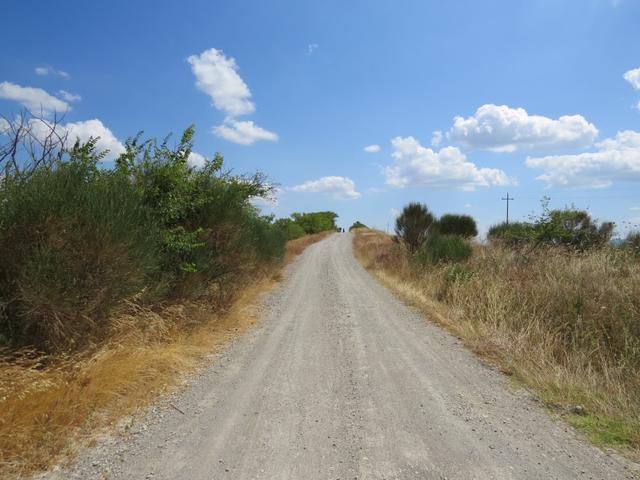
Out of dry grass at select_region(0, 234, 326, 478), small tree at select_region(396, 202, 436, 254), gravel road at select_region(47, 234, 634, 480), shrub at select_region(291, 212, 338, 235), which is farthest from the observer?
shrub at select_region(291, 212, 338, 235)

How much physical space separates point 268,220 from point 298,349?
12.7 m

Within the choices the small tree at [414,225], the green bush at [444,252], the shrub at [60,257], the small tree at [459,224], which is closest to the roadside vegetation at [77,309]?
the shrub at [60,257]

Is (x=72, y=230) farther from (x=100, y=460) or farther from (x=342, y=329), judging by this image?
(x=342, y=329)

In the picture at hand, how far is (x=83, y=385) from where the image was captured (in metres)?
4.51

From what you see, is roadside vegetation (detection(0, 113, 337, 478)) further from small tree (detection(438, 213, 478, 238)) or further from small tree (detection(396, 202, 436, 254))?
small tree (detection(438, 213, 478, 238))

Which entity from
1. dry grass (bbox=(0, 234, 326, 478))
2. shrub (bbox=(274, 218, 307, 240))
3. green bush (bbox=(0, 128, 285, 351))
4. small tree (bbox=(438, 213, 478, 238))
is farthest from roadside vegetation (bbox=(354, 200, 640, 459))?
small tree (bbox=(438, 213, 478, 238))

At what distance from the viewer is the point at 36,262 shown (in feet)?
14.4

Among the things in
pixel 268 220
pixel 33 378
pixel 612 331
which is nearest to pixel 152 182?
pixel 33 378

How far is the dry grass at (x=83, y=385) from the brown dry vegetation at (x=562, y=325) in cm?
480

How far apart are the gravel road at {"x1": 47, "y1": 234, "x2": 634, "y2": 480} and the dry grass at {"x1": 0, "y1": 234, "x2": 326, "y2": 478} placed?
0.31 m

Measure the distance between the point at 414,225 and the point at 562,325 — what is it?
1618 centimetres

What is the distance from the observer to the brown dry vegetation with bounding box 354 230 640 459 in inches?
183

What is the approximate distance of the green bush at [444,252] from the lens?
16.4 m

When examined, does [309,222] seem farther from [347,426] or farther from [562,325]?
[347,426]
